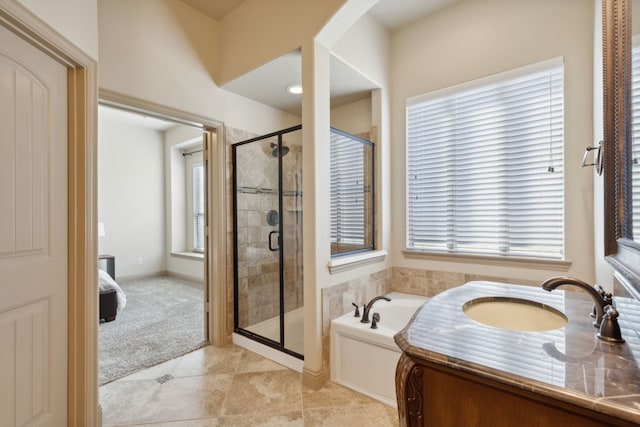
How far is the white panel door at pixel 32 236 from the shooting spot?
1274 millimetres

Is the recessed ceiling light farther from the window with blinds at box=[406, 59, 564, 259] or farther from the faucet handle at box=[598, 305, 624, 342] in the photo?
the faucet handle at box=[598, 305, 624, 342]

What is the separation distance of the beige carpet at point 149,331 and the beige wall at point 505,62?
225 cm

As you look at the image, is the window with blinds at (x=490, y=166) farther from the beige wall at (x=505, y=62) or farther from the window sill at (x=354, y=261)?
the window sill at (x=354, y=261)

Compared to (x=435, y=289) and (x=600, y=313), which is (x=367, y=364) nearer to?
(x=435, y=289)

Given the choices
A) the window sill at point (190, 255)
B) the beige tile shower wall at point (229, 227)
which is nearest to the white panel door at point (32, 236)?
the beige tile shower wall at point (229, 227)

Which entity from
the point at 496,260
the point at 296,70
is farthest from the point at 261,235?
the point at 496,260

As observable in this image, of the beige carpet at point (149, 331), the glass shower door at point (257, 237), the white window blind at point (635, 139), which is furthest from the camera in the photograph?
the glass shower door at point (257, 237)

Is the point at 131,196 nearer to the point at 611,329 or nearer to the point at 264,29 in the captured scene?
the point at 264,29

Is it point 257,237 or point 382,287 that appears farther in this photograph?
point 257,237

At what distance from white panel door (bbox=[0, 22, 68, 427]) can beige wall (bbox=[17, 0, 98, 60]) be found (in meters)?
0.15

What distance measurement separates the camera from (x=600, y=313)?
89cm

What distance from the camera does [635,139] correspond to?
92cm

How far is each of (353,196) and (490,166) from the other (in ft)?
3.89

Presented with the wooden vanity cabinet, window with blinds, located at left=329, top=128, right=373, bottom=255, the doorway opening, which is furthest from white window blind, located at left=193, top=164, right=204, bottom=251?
the wooden vanity cabinet
